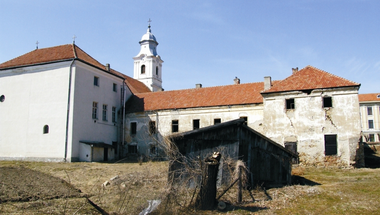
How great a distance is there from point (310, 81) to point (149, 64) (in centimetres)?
3280

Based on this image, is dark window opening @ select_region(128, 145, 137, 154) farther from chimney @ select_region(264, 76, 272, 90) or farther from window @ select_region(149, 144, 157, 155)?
chimney @ select_region(264, 76, 272, 90)

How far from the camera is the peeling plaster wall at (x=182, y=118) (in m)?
25.8

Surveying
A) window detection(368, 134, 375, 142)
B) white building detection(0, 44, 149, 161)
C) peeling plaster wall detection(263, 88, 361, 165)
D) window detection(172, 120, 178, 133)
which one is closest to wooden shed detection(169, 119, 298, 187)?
peeling plaster wall detection(263, 88, 361, 165)

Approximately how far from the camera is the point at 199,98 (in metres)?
29.1

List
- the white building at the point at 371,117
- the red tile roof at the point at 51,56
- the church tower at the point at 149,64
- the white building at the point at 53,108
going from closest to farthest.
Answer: the white building at the point at 53,108
the red tile roof at the point at 51,56
the church tower at the point at 149,64
the white building at the point at 371,117

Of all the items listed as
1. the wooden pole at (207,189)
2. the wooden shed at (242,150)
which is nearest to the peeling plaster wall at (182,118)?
the wooden shed at (242,150)

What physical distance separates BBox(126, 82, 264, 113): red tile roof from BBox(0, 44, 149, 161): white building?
468cm

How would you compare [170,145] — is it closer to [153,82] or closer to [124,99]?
[124,99]

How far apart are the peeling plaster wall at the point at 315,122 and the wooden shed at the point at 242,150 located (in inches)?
335

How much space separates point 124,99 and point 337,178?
20.8 m

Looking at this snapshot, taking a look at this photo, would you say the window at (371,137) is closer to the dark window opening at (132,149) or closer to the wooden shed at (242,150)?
the dark window opening at (132,149)

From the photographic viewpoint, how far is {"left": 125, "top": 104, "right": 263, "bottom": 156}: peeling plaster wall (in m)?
25.8

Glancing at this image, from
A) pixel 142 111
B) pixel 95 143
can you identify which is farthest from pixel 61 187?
pixel 142 111

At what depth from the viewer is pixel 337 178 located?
1661cm
